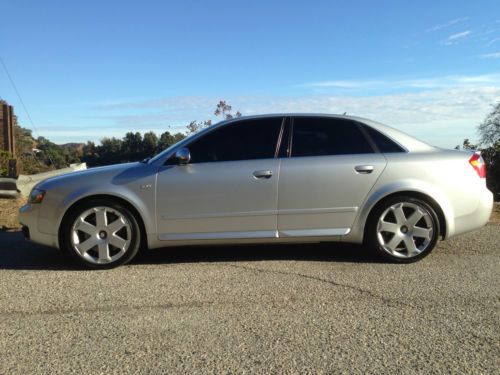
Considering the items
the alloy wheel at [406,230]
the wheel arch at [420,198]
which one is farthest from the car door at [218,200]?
the alloy wheel at [406,230]

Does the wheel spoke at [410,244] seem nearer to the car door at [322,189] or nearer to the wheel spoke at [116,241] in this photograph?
the car door at [322,189]

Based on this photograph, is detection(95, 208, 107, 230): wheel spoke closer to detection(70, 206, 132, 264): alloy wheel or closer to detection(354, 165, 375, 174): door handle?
detection(70, 206, 132, 264): alloy wheel

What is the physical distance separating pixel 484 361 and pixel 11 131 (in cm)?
2249

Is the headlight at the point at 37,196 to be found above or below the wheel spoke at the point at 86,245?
above

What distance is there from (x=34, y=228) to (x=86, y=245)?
615 mm

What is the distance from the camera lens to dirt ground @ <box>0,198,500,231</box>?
7.46 meters

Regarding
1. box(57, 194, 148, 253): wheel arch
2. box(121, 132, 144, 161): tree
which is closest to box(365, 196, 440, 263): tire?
box(57, 194, 148, 253): wheel arch

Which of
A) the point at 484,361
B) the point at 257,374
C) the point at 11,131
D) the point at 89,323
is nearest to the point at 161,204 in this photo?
the point at 89,323

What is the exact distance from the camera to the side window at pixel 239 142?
5023 millimetres

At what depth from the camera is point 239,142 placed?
5.08 metres

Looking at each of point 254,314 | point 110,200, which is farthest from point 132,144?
point 254,314

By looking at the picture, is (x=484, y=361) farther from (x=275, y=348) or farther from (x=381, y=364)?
(x=275, y=348)

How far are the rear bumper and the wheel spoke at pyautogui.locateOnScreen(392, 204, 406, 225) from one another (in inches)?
21.9

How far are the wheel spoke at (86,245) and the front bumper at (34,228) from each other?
26 centimetres
